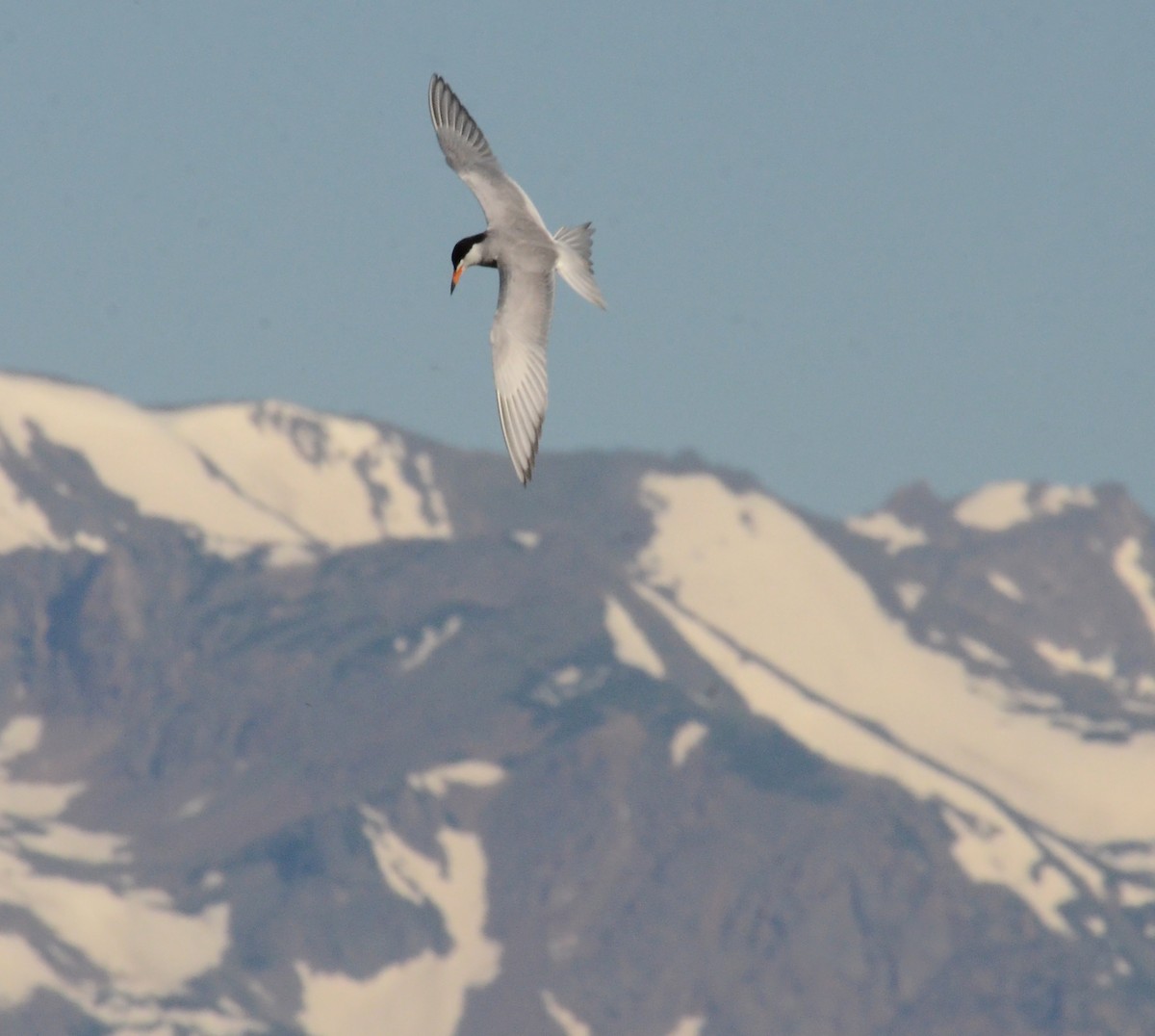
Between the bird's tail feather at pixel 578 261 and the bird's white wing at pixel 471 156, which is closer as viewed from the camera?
the bird's tail feather at pixel 578 261

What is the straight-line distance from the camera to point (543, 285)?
146 feet

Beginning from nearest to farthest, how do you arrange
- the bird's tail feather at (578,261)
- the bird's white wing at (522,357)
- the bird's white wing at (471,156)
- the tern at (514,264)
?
the bird's white wing at (522,357)
the tern at (514,264)
the bird's tail feather at (578,261)
the bird's white wing at (471,156)

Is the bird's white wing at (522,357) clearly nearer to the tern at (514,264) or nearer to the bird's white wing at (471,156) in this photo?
the tern at (514,264)

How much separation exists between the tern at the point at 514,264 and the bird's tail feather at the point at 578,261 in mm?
15

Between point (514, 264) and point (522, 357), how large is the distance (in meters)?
2.68

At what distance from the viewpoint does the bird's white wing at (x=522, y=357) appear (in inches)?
1569

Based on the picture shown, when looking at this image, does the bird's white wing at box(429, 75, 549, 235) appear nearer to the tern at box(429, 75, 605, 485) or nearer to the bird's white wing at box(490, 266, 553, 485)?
the tern at box(429, 75, 605, 485)

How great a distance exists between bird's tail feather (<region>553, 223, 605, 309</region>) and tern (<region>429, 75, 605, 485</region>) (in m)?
0.01

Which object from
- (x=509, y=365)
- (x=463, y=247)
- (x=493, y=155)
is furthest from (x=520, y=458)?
(x=493, y=155)

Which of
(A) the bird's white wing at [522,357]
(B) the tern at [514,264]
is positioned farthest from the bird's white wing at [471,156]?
(A) the bird's white wing at [522,357]

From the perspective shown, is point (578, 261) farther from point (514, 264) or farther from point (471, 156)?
point (471, 156)

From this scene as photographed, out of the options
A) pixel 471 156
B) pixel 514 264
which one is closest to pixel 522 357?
pixel 514 264

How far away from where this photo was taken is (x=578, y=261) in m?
45.4

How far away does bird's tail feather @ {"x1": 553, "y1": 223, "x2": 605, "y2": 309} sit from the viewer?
44281 millimetres
